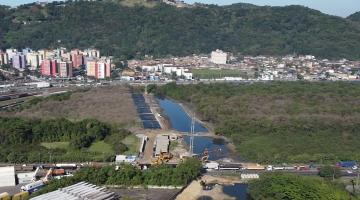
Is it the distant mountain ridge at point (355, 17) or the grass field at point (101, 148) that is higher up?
the distant mountain ridge at point (355, 17)

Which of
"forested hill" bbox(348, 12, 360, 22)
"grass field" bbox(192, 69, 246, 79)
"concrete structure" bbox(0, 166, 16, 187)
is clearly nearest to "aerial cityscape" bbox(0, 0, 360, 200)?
"concrete structure" bbox(0, 166, 16, 187)

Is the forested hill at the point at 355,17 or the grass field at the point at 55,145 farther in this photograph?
the forested hill at the point at 355,17

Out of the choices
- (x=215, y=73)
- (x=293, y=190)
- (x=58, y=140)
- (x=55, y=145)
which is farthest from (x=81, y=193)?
(x=215, y=73)

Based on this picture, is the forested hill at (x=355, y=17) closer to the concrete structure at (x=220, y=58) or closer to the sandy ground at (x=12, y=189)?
the concrete structure at (x=220, y=58)

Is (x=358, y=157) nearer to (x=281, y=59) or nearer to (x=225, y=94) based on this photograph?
(x=225, y=94)

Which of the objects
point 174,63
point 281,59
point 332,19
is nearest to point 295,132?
point 174,63

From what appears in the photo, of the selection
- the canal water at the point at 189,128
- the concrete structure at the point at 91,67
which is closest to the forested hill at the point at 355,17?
the concrete structure at the point at 91,67

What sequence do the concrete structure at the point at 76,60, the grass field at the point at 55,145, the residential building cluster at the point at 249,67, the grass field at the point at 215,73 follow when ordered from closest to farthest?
the grass field at the point at 55,145
the residential building cluster at the point at 249,67
the grass field at the point at 215,73
the concrete structure at the point at 76,60
